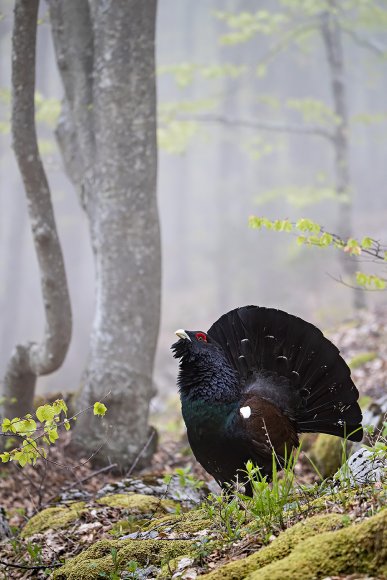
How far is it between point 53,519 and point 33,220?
3001 millimetres

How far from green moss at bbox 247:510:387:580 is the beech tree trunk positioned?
161 inches

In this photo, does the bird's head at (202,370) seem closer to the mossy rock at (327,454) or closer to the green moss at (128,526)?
the green moss at (128,526)

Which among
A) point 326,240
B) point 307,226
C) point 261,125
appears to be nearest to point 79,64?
point 307,226

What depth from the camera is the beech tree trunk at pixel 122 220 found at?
634 centimetres

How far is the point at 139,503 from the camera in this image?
4449 mm

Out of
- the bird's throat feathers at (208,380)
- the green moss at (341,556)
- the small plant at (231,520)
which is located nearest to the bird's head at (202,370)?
the bird's throat feathers at (208,380)

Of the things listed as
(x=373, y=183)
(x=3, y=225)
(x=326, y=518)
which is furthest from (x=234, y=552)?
(x=3, y=225)

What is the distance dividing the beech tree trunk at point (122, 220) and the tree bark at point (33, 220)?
480 millimetres

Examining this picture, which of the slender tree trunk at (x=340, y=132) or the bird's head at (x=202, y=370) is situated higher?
the slender tree trunk at (x=340, y=132)

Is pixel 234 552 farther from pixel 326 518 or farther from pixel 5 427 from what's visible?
pixel 5 427

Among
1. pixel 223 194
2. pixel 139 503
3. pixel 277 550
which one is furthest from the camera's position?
pixel 223 194

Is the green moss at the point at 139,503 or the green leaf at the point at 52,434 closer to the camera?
the green leaf at the point at 52,434

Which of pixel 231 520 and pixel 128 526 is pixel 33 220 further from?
pixel 231 520

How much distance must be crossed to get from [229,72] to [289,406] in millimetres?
11877
